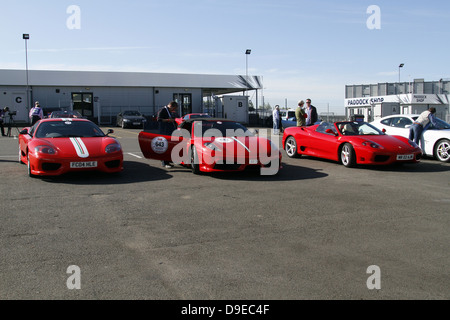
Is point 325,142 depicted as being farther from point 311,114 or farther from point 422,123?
point 422,123

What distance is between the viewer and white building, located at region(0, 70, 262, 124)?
1357 inches

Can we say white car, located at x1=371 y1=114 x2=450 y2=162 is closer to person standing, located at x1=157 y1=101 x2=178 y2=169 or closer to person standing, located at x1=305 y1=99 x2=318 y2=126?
person standing, located at x1=305 y1=99 x2=318 y2=126

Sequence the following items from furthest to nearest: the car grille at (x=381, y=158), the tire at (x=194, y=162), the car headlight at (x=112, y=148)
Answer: the car grille at (x=381, y=158), the tire at (x=194, y=162), the car headlight at (x=112, y=148)

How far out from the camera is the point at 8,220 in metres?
5.45

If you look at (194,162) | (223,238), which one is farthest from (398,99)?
(223,238)

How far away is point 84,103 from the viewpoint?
36.4m

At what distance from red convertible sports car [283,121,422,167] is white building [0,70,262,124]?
23577 millimetres

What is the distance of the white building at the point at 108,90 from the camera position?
34.5 m

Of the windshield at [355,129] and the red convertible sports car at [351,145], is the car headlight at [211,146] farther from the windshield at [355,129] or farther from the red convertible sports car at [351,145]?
the windshield at [355,129]

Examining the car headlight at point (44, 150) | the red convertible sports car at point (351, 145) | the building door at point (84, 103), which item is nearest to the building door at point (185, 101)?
the building door at point (84, 103)

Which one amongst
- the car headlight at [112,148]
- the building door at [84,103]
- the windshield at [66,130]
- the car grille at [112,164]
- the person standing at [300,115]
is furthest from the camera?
the building door at [84,103]

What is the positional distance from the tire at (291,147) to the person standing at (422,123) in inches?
137
